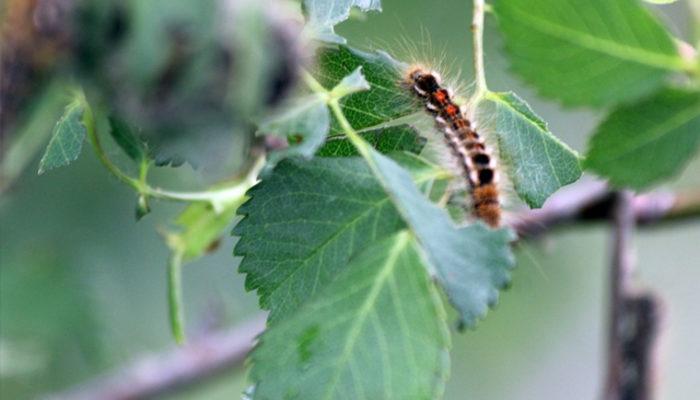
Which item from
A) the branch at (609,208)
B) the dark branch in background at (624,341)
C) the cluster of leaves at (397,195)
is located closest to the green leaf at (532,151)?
A: the cluster of leaves at (397,195)

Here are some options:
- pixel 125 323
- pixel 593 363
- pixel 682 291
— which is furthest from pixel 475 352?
pixel 125 323

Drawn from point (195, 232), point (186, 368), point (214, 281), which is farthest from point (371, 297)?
point (214, 281)

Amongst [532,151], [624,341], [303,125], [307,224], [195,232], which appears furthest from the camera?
[624,341]

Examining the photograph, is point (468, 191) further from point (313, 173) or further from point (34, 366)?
point (34, 366)

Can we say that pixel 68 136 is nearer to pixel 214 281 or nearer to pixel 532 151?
pixel 532 151

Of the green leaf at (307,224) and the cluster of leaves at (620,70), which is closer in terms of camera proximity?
the cluster of leaves at (620,70)

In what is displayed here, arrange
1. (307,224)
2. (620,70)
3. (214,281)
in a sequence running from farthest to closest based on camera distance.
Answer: (214,281) → (307,224) → (620,70)

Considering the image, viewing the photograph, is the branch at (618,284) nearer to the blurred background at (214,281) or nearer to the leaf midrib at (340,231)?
the blurred background at (214,281)
